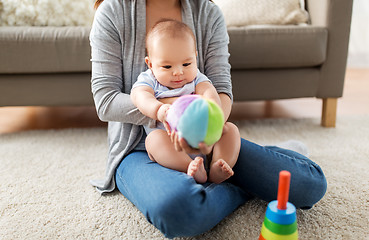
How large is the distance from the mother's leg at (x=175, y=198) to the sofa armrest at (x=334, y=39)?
950 millimetres

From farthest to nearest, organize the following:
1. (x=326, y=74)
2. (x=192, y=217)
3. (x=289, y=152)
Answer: (x=326, y=74) < (x=289, y=152) < (x=192, y=217)

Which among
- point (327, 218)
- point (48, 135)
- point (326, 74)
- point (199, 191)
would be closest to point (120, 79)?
point (199, 191)

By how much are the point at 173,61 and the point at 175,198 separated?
0.32 meters

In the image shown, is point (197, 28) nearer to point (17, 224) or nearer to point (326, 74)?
point (17, 224)

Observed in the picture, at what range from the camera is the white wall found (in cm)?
295

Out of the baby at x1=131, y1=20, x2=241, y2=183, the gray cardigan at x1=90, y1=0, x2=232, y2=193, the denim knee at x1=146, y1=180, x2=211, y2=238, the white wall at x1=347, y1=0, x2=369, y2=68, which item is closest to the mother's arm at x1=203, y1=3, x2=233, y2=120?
the gray cardigan at x1=90, y1=0, x2=232, y2=193

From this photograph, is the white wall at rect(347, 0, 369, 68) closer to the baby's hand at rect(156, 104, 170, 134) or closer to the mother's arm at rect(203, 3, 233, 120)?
the mother's arm at rect(203, 3, 233, 120)

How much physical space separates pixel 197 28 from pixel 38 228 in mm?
705

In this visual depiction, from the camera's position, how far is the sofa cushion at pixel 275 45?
1.57m

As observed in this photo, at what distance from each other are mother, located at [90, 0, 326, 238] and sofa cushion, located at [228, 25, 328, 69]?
478 mm

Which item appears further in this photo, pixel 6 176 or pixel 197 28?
pixel 6 176

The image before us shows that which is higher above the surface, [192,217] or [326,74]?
[326,74]

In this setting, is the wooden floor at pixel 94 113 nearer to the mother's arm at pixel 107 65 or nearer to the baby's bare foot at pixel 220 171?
the mother's arm at pixel 107 65

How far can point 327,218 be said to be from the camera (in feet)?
3.27
